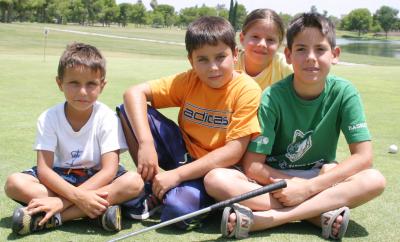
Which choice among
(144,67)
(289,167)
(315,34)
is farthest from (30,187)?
(144,67)

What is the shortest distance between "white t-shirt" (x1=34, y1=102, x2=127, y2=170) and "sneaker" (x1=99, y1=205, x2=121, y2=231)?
0.41 meters

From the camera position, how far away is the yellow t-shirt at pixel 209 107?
130 inches

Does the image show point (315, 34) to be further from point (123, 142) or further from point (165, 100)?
point (123, 142)

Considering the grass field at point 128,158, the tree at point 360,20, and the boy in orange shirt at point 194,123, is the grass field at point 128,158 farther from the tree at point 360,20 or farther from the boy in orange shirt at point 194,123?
the tree at point 360,20

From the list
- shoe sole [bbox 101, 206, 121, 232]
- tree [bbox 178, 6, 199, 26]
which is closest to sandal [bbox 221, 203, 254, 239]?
shoe sole [bbox 101, 206, 121, 232]

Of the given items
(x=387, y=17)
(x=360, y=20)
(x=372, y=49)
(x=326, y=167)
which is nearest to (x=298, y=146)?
(x=326, y=167)

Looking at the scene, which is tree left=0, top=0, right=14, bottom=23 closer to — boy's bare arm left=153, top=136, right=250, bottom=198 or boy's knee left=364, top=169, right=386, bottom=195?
boy's bare arm left=153, top=136, right=250, bottom=198

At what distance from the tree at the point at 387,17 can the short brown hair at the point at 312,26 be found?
126206mm

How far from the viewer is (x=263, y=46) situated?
14.0 ft

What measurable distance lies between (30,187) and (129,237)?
2.22 feet

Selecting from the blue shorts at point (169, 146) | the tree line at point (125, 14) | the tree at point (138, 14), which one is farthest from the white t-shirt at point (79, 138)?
the tree at point (138, 14)

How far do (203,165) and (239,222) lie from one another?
476mm

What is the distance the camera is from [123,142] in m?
3.41

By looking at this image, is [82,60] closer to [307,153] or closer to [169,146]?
[169,146]
